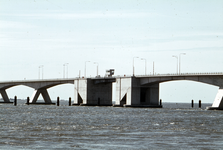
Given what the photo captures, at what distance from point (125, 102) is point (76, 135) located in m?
82.3

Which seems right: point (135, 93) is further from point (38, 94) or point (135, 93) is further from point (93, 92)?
point (38, 94)

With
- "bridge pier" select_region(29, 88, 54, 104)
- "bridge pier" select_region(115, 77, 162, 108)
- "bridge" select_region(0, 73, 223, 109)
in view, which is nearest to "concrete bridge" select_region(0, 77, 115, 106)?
"bridge" select_region(0, 73, 223, 109)

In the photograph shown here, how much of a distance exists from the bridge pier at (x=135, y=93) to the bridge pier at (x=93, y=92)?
26.4 feet

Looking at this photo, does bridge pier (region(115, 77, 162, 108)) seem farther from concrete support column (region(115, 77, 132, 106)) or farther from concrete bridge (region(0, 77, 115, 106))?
concrete bridge (region(0, 77, 115, 106))

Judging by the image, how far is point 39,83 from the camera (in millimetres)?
149125

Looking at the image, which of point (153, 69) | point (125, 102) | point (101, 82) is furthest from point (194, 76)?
point (101, 82)

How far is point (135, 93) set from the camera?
378ft

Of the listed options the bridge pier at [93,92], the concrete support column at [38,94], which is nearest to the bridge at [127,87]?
the bridge pier at [93,92]

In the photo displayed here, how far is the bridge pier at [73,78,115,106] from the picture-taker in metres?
129

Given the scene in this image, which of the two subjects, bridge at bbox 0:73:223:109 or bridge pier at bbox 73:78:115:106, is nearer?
bridge at bbox 0:73:223:109

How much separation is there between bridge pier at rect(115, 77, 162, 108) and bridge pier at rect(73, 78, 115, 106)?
A: 8.04 metres

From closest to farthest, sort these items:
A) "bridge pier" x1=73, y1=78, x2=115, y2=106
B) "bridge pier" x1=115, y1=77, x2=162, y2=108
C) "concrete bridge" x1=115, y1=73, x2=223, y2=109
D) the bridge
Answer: the bridge
"concrete bridge" x1=115, y1=73, x2=223, y2=109
"bridge pier" x1=115, y1=77, x2=162, y2=108
"bridge pier" x1=73, y1=78, x2=115, y2=106

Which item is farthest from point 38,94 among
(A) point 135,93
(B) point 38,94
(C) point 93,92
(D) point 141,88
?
(A) point 135,93

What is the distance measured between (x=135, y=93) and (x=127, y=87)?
118 inches
